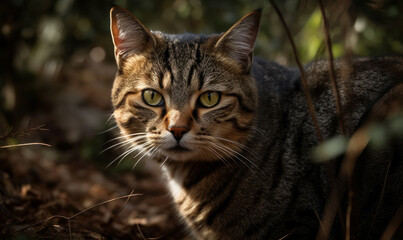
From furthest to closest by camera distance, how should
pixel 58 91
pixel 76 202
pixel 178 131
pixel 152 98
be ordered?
pixel 58 91 < pixel 76 202 < pixel 152 98 < pixel 178 131

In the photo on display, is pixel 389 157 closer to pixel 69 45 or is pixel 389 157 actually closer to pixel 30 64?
pixel 69 45

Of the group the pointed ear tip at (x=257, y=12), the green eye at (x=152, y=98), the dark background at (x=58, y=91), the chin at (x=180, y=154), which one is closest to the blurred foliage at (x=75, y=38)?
the dark background at (x=58, y=91)

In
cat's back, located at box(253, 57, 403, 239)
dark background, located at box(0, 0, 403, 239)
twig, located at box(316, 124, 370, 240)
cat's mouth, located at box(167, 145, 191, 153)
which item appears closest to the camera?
twig, located at box(316, 124, 370, 240)

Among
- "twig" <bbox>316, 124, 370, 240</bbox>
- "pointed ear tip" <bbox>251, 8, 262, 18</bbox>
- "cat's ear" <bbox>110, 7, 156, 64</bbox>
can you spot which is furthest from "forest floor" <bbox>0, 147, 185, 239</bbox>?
"pointed ear tip" <bbox>251, 8, 262, 18</bbox>

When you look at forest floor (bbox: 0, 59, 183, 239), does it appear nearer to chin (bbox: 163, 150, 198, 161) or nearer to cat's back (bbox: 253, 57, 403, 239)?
chin (bbox: 163, 150, 198, 161)

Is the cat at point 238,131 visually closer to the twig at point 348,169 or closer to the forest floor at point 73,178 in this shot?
the twig at point 348,169

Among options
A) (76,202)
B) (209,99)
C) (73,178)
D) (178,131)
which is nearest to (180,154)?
(178,131)

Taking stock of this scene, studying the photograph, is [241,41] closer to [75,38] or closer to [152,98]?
[152,98]

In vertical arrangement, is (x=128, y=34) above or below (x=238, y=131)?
above
